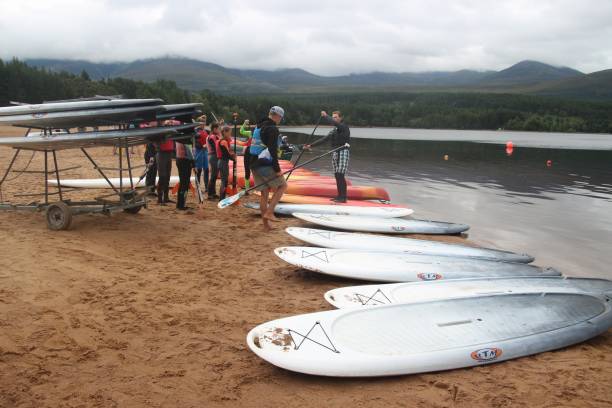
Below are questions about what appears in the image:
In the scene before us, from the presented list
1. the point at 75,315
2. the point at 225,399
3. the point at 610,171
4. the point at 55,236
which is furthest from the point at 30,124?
the point at 610,171

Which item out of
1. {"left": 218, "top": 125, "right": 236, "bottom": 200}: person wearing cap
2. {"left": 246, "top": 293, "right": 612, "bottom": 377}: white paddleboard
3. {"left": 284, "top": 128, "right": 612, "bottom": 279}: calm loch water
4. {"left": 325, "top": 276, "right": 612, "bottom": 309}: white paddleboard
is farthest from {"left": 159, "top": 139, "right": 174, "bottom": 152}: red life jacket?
{"left": 284, "top": 128, "right": 612, "bottom": 279}: calm loch water

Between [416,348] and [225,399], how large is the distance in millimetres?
1653

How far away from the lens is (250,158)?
8.77 meters

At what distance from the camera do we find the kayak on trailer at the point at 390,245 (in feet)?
23.0

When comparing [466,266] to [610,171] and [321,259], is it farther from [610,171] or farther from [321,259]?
[610,171]

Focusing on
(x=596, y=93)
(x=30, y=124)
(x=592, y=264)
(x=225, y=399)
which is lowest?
(x=592, y=264)

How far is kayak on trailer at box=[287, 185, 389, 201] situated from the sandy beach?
5.61 meters

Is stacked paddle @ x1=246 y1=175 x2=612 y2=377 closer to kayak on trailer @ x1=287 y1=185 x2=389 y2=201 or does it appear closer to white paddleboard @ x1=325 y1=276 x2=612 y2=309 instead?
white paddleboard @ x1=325 y1=276 x2=612 y2=309

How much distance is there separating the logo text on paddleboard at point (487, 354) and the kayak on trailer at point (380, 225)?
4.80 meters

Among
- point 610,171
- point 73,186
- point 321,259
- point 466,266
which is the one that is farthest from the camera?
point 610,171

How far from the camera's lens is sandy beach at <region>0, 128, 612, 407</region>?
3.20m

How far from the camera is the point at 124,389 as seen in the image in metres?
3.15

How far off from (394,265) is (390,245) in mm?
1288

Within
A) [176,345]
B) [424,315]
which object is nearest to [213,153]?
[176,345]
